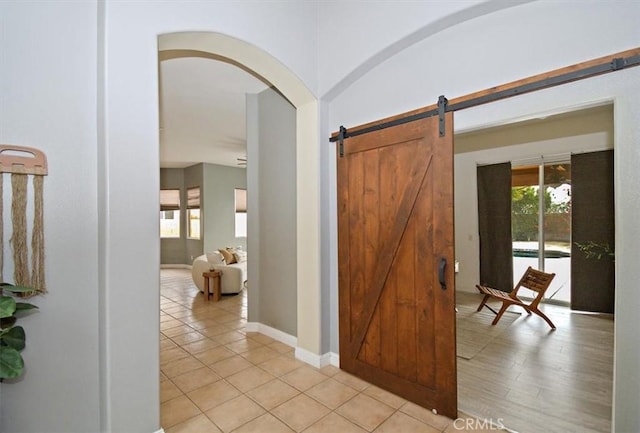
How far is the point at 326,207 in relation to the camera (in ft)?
10.2

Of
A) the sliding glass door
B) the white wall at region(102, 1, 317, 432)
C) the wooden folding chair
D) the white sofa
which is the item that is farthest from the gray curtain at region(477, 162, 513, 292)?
the white wall at region(102, 1, 317, 432)

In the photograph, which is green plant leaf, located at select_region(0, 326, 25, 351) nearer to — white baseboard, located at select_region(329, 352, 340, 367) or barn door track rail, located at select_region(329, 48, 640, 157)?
white baseboard, located at select_region(329, 352, 340, 367)

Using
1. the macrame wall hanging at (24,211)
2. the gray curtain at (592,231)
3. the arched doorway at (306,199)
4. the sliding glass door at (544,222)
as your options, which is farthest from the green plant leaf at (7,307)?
the sliding glass door at (544,222)

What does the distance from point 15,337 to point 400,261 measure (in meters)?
2.40

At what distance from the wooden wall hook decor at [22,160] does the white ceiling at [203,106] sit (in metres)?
1.98

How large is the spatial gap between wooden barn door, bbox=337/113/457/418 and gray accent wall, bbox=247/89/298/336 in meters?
0.85

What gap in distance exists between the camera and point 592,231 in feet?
15.0

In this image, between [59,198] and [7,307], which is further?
[59,198]

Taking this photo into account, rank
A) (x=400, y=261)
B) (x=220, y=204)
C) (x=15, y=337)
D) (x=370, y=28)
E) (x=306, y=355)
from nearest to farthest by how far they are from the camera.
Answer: (x=15, y=337) < (x=400, y=261) < (x=370, y=28) < (x=306, y=355) < (x=220, y=204)

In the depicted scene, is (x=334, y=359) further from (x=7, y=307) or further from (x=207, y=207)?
(x=207, y=207)

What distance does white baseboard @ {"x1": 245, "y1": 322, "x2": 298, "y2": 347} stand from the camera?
11.8 ft

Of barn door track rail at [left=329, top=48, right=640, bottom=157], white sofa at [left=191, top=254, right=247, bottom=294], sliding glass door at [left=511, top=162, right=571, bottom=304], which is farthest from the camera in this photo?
white sofa at [left=191, top=254, right=247, bottom=294]

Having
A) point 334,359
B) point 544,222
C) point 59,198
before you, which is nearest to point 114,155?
point 59,198

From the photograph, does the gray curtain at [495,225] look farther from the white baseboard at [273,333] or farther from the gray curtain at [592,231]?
the white baseboard at [273,333]
